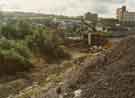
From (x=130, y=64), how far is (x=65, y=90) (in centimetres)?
173

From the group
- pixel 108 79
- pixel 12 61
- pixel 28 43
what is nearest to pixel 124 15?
pixel 28 43

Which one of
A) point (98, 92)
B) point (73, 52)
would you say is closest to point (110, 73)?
point (98, 92)

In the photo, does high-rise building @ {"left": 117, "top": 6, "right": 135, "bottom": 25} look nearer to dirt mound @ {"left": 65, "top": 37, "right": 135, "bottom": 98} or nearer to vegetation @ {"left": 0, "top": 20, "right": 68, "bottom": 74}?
vegetation @ {"left": 0, "top": 20, "right": 68, "bottom": 74}

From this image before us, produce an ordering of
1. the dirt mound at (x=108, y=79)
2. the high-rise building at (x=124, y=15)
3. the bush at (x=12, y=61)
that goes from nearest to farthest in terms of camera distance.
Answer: the dirt mound at (x=108, y=79)
the bush at (x=12, y=61)
the high-rise building at (x=124, y=15)

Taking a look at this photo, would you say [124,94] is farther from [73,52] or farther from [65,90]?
[73,52]

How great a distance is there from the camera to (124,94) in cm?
421

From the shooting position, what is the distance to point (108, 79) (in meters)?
4.92

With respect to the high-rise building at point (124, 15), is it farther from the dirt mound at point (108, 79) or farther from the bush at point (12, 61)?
the dirt mound at point (108, 79)

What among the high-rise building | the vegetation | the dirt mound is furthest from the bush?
the high-rise building

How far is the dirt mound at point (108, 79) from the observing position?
4.38 metres

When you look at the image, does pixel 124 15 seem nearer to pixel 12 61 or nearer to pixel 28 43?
pixel 28 43

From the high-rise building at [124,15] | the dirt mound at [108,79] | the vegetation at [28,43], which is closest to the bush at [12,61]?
the vegetation at [28,43]

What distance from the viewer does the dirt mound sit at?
438 centimetres

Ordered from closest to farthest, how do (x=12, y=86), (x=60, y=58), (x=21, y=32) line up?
(x=12, y=86), (x=60, y=58), (x=21, y=32)
